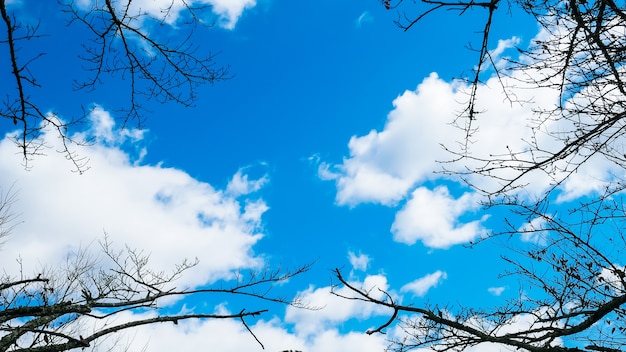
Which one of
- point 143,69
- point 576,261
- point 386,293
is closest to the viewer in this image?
point 386,293

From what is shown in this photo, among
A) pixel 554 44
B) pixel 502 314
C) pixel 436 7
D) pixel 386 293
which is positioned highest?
pixel 554 44

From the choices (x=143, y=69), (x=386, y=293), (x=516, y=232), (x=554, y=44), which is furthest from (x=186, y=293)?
(x=554, y=44)

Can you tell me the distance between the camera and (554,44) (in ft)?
12.3

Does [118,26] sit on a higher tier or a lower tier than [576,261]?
higher

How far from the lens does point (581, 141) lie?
355 cm

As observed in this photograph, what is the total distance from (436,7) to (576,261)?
482cm

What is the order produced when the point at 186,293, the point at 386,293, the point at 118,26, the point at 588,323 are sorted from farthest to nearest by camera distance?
1. the point at 186,293
2. the point at 118,26
3. the point at 588,323
4. the point at 386,293

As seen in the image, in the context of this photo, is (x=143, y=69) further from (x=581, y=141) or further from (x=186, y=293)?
(x=186, y=293)

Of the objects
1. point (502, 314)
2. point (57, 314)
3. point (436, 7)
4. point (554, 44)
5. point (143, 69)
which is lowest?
point (502, 314)

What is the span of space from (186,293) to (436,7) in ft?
20.7

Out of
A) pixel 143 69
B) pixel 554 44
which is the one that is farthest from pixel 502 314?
pixel 143 69

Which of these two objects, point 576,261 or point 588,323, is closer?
point 588,323

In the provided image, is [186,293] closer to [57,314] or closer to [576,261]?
[57,314]

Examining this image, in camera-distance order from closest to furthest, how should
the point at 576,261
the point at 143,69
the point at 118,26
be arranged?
1. the point at 118,26
2. the point at 143,69
3. the point at 576,261
